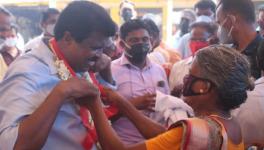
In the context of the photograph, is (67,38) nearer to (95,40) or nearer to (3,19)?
(95,40)

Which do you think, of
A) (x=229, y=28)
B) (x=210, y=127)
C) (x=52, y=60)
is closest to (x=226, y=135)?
(x=210, y=127)

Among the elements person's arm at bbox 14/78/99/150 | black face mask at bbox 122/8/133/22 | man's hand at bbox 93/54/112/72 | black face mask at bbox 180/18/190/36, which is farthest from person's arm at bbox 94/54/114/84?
black face mask at bbox 180/18/190/36

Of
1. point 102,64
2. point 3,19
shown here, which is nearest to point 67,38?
point 102,64

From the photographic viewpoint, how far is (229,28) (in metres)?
2.98

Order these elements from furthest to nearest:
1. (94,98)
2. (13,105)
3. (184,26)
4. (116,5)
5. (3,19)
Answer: (116,5)
(184,26)
(3,19)
(94,98)
(13,105)

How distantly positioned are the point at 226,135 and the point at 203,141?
135 millimetres

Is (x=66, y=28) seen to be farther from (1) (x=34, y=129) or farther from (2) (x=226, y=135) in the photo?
(2) (x=226, y=135)

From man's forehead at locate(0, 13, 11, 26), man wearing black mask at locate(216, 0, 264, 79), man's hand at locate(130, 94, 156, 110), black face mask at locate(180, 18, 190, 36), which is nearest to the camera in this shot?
man's hand at locate(130, 94, 156, 110)

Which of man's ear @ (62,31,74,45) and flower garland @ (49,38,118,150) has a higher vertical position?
man's ear @ (62,31,74,45)

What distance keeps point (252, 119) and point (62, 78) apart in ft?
3.29

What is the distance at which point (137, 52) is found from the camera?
326 cm

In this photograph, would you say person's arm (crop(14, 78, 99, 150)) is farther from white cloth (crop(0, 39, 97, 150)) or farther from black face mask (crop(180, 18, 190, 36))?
black face mask (crop(180, 18, 190, 36))

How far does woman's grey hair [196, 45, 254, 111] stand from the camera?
1657 millimetres

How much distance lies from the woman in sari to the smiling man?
12cm
